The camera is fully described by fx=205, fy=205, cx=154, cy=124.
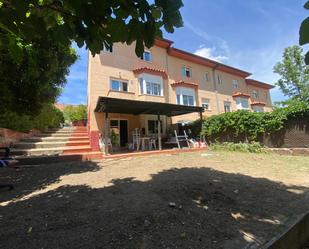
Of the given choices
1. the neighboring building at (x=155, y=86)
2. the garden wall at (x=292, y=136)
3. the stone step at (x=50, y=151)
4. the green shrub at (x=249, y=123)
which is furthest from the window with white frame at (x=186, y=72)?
the stone step at (x=50, y=151)

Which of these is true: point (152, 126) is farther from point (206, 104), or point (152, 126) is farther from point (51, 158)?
point (51, 158)

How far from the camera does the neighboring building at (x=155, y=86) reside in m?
14.4

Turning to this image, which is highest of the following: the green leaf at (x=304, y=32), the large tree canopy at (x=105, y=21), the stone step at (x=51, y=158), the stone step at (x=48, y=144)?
the large tree canopy at (x=105, y=21)

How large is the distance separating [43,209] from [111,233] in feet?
5.73

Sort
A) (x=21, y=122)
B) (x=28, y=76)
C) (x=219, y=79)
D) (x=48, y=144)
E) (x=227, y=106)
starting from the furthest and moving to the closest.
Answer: (x=227, y=106), (x=219, y=79), (x=21, y=122), (x=48, y=144), (x=28, y=76)

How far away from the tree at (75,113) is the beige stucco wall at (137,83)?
12333 mm

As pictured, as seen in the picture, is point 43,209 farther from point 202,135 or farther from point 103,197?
point 202,135

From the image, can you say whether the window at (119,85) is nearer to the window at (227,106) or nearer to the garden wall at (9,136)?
the garden wall at (9,136)

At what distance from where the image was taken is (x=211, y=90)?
2192 cm

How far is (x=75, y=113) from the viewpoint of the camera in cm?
2809

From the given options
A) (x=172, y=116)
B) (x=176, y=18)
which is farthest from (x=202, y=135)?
(x=176, y=18)

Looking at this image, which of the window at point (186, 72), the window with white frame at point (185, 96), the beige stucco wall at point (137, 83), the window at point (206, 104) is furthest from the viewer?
the window at point (206, 104)

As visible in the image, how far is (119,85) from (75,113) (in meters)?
14.9

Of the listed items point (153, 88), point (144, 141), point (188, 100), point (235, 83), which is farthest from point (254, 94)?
point (144, 141)
